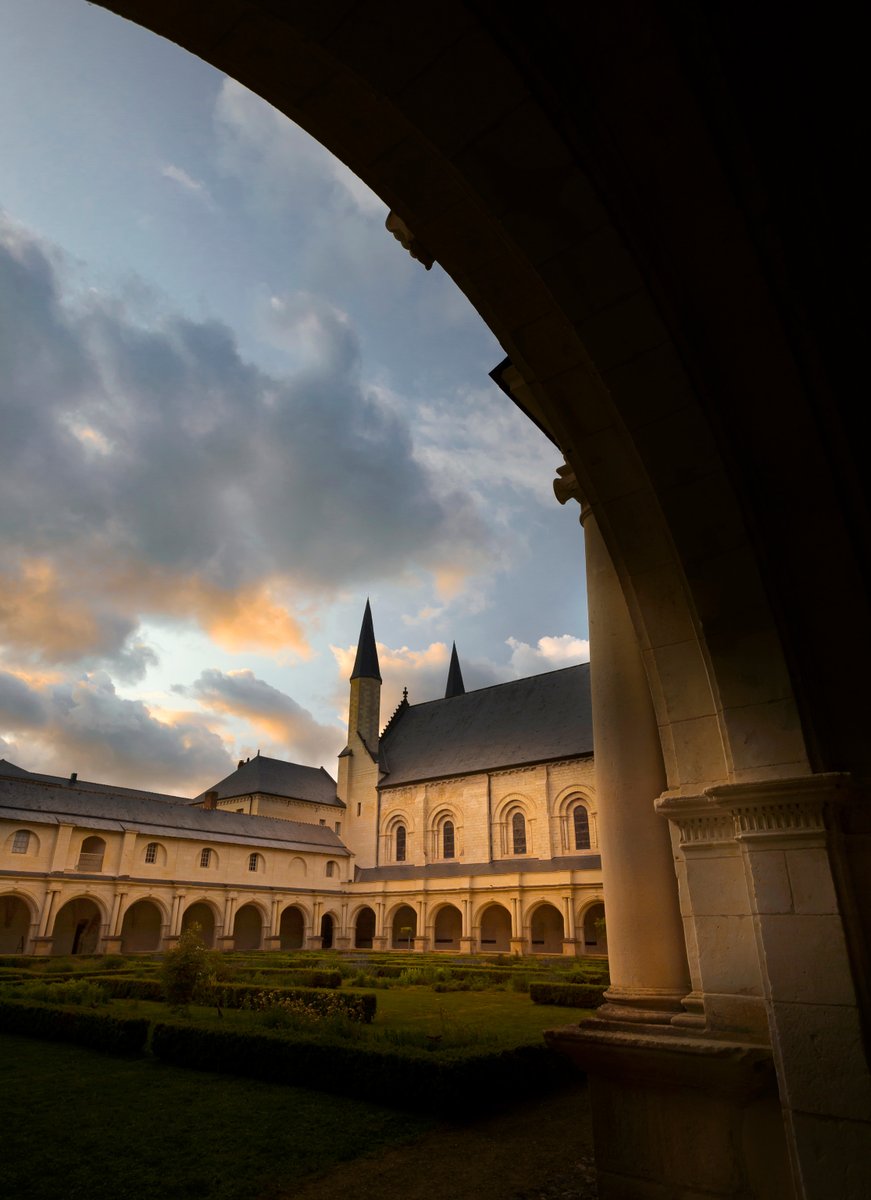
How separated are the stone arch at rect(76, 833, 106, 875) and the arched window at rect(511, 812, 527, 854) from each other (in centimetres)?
1884

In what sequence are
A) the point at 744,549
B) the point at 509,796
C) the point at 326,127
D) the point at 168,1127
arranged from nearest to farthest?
the point at 326,127 < the point at 744,549 < the point at 168,1127 < the point at 509,796

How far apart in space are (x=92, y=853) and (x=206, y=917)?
6968mm

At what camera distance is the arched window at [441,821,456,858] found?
37463 millimetres

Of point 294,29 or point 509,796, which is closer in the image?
point 294,29

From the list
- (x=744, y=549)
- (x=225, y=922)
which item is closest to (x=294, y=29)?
(x=744, y=549)

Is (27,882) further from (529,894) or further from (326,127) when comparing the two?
(326,127)

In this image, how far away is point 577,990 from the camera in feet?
46.6

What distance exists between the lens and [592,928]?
3027cm

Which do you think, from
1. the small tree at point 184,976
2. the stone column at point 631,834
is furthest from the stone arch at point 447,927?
the stone column at point 631,834

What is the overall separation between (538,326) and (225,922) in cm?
3435

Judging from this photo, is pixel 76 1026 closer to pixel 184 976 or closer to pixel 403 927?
pixel 184 976

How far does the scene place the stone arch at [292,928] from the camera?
36.3 meters

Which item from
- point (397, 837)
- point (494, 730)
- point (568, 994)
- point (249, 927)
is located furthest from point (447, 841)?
point (568, 994)

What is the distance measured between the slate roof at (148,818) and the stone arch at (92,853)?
0.61 meters
